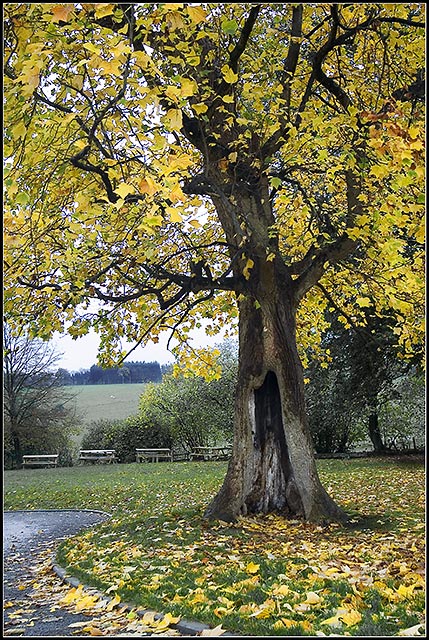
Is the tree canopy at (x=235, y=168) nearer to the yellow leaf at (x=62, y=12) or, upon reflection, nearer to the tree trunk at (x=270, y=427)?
the tree trunk at (x=270, y=427)

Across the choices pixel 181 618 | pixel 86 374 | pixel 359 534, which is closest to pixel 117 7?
pixel 181 618

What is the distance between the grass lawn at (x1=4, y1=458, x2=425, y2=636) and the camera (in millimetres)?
4293

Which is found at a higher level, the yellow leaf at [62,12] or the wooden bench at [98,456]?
the yellow leaf at [62,12]

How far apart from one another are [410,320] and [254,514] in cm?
A: 439

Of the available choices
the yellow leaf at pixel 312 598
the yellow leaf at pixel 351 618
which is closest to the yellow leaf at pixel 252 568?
the yellow leaf at pixel 312 598

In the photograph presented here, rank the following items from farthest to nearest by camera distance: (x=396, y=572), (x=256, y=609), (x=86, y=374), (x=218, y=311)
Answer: (x=86, y=374) < (x=218, y=311) < (x=396, y=572) < (x=256, y=609)

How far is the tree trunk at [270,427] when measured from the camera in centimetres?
827

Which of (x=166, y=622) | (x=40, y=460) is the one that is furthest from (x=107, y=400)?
(x=166, y=622)

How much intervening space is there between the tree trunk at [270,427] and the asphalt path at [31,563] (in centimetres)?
266

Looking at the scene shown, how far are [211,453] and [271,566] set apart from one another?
62.5 ft

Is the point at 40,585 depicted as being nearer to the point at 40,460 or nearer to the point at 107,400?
the point at 40,460

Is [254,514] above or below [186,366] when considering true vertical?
below

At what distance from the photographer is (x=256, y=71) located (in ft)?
26.9

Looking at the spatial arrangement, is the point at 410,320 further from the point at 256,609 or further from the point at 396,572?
the point at 256,609
